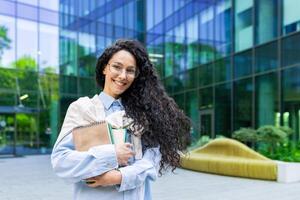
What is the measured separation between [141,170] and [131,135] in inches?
6.0

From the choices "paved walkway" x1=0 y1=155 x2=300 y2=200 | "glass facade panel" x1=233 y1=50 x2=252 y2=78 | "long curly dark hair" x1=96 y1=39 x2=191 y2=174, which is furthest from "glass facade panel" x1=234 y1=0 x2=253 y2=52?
"long curly dark hair" x1=96 y1=39 x2=191 y2=174

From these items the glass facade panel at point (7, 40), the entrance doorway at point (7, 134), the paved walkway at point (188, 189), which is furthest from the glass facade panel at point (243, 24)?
the entrance doorway at point (7, 134)

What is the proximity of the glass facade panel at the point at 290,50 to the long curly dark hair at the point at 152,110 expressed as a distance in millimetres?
15301

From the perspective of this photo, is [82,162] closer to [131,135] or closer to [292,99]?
[131,135]

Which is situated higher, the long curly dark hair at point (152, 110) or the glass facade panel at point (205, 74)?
the glass facade panel at point (205, 74)

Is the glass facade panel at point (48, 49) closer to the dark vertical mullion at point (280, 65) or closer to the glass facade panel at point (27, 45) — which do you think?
the glass facade panel at point (27, 45)

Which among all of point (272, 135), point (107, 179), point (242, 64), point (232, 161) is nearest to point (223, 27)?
point (242, 64)

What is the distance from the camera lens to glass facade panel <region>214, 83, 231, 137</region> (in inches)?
812

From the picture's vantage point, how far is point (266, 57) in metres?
→ 17.8

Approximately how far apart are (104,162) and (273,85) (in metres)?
16.8

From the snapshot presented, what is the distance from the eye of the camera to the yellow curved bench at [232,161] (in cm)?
1161

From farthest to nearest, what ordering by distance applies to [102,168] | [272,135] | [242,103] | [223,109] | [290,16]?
[223,109] → [242,103] → [290,16] → [272,135] → [102,168]

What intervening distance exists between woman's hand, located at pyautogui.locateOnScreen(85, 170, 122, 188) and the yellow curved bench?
993 centimetres

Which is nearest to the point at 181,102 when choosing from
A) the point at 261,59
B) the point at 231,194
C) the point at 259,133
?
the point at 261,59
